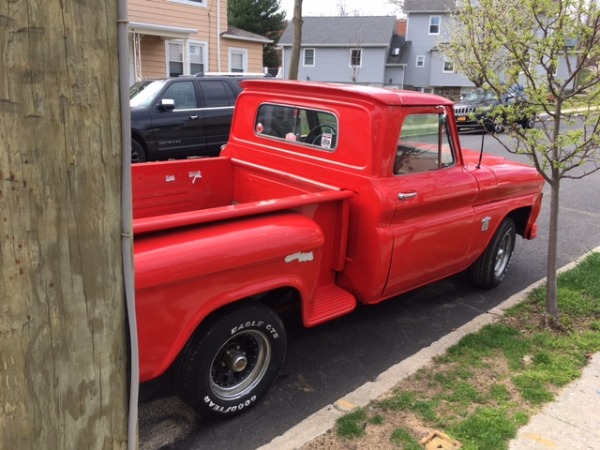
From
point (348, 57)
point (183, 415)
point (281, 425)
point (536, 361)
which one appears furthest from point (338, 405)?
point (348, 57)

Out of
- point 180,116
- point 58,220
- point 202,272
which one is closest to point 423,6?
point 180,116

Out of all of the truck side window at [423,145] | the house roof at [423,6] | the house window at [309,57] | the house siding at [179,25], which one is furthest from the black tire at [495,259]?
A: the house roof at [423,6]

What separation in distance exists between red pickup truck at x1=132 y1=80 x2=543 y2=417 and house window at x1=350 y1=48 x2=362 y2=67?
3413 cm

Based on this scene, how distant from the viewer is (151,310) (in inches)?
97.2

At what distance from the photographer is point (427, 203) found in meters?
3.81

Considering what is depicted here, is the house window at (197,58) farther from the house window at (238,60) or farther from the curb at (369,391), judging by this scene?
the curb at (369,391)

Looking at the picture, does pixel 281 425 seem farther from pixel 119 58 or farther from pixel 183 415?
pixel 119 58

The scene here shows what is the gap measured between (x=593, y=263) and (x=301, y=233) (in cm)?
429

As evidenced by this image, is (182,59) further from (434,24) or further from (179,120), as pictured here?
(434,24)

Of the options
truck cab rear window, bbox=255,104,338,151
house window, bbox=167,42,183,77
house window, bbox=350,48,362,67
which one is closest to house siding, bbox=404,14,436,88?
house window, bbox=350,48,362,67

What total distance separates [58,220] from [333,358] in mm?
2764

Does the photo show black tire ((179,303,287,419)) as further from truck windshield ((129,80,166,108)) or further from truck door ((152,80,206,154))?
truck windshield ((129,80,166,108))

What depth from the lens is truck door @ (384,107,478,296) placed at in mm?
3678

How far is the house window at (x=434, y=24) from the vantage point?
37406 millimetres
